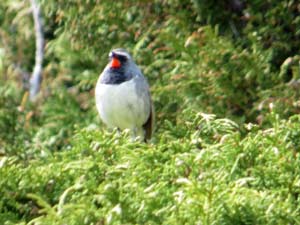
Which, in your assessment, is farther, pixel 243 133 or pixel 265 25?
pixel 265 25

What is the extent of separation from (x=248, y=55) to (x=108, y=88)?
0.94 m

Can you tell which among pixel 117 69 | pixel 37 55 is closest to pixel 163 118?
pixel 117 69

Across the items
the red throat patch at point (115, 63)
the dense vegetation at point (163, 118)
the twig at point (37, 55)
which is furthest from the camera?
the twig at point (37, 55)

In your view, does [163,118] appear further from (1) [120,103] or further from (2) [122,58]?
(2) [122,58]

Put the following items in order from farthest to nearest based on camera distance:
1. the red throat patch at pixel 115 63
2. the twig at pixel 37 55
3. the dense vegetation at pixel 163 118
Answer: the twig at pixel 37 55 → the red throat patch at pixel 115 63 → the dense vegetation at pixel 163 118

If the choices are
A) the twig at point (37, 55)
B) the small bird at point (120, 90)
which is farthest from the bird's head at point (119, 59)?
the twig at point (37, 55)

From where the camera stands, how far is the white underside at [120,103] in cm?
701

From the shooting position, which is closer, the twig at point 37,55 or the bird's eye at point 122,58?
the bird's eye at point 122,58

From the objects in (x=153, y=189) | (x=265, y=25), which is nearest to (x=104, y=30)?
(x=265, y=25)

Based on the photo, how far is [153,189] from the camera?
339cm

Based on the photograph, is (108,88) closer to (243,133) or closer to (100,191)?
(243,133)

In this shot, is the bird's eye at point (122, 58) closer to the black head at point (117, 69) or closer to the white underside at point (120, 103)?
the black head at point (117, 69)

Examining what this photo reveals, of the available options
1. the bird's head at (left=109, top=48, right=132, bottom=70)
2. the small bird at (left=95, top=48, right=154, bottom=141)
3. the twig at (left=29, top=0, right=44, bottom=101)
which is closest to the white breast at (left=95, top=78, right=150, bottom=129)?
the small bird at (left=95, top=48, right=154, bottom=141)

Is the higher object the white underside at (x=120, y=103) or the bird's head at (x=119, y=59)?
the bird's head at (x=119, y=59)
